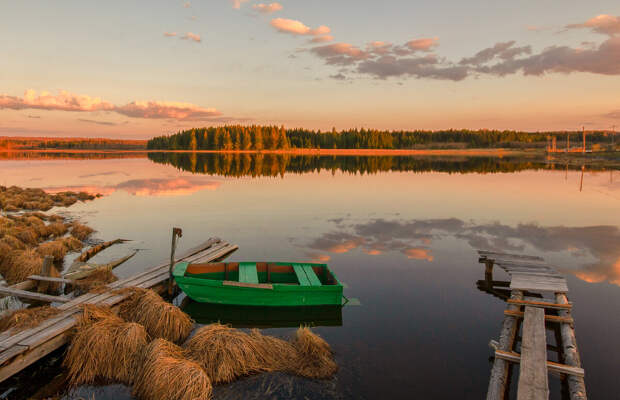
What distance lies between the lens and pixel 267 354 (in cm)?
1055

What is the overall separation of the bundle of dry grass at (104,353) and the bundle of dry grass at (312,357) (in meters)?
4.09

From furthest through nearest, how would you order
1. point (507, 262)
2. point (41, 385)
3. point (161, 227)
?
1. point (161, 227)
2. point (507, 262)
3. point (41, 385)

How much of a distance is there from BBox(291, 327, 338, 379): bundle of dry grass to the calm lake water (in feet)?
1.05

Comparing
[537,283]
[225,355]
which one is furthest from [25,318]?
[537,283]

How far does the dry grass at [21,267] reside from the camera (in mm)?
15812

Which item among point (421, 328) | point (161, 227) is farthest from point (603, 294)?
point (161, 227)

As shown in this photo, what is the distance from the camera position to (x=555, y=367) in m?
9.11

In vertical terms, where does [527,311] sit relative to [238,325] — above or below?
above

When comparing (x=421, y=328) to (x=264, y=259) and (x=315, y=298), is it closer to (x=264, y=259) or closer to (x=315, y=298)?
(x=315, y=298)

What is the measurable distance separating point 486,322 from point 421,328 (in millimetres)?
2385

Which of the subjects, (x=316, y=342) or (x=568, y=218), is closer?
(x=316, y=342)

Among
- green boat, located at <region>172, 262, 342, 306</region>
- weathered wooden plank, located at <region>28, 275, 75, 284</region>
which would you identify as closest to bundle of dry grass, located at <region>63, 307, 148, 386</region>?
green boat, located at <region>172, 262, 342, 306</region>

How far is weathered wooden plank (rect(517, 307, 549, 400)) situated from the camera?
7.84 m

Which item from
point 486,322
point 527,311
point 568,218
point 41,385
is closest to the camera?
point 41,385
